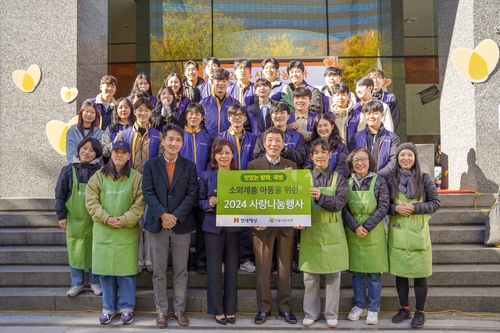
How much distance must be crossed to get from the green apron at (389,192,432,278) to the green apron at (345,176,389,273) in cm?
13

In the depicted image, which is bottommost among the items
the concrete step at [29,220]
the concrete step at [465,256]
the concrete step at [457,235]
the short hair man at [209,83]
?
the concrete step at [465,256]

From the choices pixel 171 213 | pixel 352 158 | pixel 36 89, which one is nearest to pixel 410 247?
pixel 352 158

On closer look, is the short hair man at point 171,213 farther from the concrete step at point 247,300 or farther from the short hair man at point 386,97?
the short hair man at point 386,97

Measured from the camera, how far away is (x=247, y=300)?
5570 mm

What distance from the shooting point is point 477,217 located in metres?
6.91

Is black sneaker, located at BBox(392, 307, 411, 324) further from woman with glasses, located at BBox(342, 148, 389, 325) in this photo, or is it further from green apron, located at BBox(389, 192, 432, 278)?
green apron, located at BBox(389, 192, 432, 278)

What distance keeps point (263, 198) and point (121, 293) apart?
78.9 inches

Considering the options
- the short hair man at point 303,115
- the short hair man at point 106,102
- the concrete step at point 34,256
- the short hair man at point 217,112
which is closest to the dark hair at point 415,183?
the short hair man at point 303,115

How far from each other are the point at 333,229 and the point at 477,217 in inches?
122

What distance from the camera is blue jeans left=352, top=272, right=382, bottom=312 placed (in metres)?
5.16

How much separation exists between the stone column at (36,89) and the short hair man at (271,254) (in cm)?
519

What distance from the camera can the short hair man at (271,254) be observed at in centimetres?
521

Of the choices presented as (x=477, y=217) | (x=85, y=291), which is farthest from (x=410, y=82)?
(x=85, y=291)

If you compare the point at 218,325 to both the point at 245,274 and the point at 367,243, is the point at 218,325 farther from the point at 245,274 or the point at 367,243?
the point at 367,243
